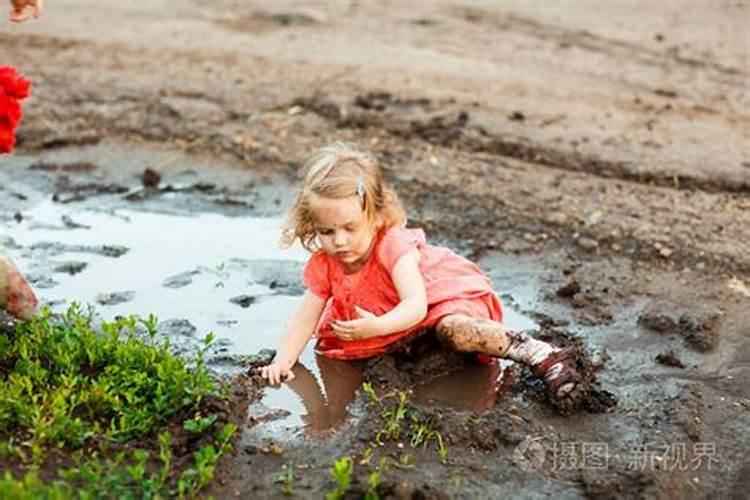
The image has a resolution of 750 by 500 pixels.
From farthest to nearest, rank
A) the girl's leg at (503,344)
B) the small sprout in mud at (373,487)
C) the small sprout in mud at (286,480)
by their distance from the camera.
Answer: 1. the girl's leg at (503,344)
2. the small sprout in mud at (286,480)
3. the small sprout in mud at (373,487)

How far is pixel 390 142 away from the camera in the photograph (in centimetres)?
734

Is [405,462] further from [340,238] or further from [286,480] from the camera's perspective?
[340,238]

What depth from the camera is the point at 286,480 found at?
3955 millimetres

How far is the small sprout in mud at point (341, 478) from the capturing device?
12.5 feet

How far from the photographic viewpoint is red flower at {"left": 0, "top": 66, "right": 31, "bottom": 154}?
15.2 feet

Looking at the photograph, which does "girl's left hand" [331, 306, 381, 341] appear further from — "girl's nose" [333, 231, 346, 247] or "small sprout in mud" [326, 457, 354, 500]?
"small sprout in mud" [326, 457, 354, 500]

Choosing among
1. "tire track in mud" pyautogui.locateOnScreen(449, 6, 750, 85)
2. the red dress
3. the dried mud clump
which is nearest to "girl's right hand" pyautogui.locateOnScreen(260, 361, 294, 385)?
the red dress

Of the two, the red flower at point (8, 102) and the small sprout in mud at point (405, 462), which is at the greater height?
the red flower at point (8, 102)

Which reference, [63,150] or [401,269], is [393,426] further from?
[63,150]

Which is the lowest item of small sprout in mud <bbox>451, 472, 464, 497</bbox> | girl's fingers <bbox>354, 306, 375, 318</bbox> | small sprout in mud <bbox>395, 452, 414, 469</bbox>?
small sprout in mud <bbox>451, 472, 464, 497</bbox>

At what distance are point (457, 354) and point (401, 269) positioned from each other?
40 centimetres

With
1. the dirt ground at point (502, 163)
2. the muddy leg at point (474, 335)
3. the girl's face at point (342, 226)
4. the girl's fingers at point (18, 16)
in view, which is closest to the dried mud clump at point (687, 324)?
the dirt ground at point (502, 163)

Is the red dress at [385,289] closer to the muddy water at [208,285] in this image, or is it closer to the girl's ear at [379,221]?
the girl's ear at [379,221]

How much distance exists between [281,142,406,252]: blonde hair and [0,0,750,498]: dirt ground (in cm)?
60
